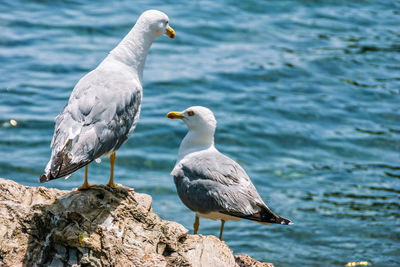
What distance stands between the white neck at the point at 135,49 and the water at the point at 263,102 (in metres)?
3.28

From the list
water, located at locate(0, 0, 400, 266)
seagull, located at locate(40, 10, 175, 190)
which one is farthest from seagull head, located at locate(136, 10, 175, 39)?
water, located at locate(0, 0, 400, 266)

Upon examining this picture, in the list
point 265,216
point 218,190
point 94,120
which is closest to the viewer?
point 94,120

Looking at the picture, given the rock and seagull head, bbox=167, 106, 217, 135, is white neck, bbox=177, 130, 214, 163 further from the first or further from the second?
the rock

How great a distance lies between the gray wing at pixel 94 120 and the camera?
177 inches

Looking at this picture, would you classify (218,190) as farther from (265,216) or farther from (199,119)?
(199,119)

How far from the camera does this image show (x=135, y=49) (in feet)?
19.1

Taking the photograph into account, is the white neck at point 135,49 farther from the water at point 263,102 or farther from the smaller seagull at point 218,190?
the water at point 263,102

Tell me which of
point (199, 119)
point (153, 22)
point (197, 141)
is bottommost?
point (197, 141)

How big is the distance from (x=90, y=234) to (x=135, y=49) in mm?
2134

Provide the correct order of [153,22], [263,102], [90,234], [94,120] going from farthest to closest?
[263,102]
[153,22]
[94,120]
[90,234]

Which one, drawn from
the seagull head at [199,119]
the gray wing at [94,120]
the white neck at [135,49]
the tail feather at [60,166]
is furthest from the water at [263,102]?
the tail feather at [60,166]

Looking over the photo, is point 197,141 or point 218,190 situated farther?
point 197,141

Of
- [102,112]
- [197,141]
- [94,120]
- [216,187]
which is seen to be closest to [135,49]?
[102,112]

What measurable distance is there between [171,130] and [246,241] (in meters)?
3.20
